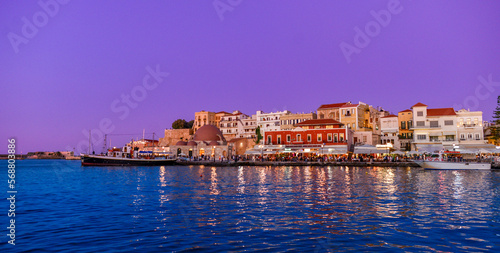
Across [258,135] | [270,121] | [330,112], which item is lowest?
[258,135]

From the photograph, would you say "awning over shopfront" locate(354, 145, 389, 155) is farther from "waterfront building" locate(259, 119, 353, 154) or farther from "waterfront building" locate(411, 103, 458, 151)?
"waterfront building" locate(411, 103, 458, 151)

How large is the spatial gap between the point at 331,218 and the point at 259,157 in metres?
50.7

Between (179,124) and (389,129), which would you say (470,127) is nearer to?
(389,129)

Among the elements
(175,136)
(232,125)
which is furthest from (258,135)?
(175,136)

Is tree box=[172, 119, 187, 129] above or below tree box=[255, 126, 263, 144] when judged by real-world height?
above

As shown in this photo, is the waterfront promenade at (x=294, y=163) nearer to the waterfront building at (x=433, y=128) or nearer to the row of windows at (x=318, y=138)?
the row of windows at (x=318, y=138)

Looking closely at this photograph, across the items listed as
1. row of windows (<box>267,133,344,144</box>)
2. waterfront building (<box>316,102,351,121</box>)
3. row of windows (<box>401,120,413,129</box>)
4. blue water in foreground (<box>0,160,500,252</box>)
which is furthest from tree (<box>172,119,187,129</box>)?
blue water in foreground (<box>0,160,500,252</box>)

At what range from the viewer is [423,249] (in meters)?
8.83

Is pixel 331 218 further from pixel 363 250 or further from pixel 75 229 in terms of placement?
pixel 75 229

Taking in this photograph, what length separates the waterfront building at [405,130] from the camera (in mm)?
62344

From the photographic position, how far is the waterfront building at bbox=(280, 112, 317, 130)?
238 ft

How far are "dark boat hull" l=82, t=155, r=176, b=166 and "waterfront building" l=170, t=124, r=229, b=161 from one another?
833cm

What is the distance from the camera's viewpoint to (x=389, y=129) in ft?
214

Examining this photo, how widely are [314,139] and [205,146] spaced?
2614 centimetres
